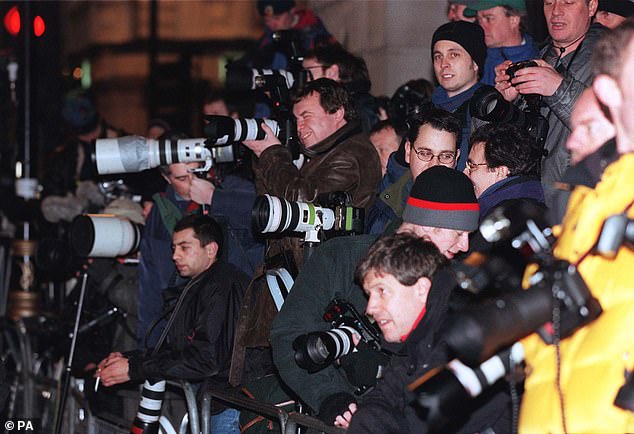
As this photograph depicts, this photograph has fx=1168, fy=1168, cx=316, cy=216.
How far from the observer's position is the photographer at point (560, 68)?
17.4ft

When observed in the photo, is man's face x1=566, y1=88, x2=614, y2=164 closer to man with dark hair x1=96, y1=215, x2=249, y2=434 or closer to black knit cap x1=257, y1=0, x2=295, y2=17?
man with dark hair x1=96, y1=215, x2=249, y2=434

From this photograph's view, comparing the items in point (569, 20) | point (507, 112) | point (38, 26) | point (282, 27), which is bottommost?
point (38, 26)

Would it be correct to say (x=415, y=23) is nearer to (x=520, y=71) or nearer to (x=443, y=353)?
(x=520, y=71)

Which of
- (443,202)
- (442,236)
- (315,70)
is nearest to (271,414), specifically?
(442,236)

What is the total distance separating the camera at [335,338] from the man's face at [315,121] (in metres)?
1.42

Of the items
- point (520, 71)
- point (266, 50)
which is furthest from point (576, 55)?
point (266, 50)

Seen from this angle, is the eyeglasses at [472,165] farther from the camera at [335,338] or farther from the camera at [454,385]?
the camera at [454,385]

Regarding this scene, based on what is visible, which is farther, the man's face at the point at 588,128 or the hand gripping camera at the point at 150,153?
the hand gripping camera at the point at 150,153

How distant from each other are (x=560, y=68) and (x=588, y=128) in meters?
2.42

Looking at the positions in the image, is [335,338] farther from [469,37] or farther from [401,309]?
[469,37]

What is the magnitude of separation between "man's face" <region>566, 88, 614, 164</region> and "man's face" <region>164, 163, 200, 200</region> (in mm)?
3853

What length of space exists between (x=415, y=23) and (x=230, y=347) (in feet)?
13.5

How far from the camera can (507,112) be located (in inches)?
215

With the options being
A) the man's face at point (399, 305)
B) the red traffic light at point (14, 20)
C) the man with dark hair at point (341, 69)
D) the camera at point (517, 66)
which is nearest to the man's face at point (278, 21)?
the man with dark hair at point (341, 69)
